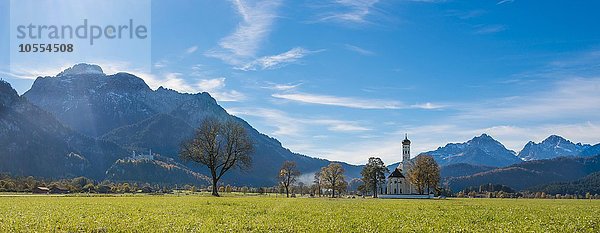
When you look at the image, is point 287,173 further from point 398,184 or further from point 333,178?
point 398,184

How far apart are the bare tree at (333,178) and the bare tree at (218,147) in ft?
190

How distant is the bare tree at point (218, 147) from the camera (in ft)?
282

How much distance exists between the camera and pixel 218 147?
87.1 m

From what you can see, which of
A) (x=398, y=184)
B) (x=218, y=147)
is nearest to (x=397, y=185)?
(x=398, y=184)

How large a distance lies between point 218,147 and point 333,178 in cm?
6165

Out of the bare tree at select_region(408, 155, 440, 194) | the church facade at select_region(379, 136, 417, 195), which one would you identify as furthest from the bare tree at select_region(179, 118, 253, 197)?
the church facade at select_region(379, 136, 417, 195)

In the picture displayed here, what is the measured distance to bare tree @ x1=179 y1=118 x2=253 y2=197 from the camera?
85938mm

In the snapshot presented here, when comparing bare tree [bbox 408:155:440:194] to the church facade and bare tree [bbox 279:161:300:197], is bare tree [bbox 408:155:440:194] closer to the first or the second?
the church facade

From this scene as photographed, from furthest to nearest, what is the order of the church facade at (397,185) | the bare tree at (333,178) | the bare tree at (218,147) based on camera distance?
the church facade at (397,185) → the bare tree at (333,178) → the bare tree at (218,147)

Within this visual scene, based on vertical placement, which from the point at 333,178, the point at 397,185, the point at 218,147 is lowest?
the point at 397,185

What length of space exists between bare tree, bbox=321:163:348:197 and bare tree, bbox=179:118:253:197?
5785 cm

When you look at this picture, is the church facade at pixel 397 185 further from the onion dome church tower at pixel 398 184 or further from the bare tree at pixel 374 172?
the bare tree at pixel 374 172

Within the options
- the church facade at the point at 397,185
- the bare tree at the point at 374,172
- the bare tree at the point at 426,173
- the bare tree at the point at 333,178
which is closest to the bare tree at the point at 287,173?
the bare tree at the point at 333,178

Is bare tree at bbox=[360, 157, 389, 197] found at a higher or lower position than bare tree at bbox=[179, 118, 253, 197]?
lower
